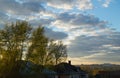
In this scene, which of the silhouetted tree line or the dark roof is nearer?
the silhouetted tree line

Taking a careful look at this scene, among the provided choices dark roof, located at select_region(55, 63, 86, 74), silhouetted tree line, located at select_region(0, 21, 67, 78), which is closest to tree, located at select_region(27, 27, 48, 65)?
silhouetted tree line, located at select_region(0, 21, 67, 78)

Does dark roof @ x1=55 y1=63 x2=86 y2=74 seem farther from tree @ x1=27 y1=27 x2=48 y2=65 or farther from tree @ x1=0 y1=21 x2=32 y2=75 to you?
tree @ x1=0 y1=21 x2=32 y2=75

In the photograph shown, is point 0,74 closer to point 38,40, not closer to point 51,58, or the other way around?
point 38,40

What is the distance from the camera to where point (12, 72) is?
52.8m

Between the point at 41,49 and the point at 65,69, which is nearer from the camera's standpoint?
the point at 41,49

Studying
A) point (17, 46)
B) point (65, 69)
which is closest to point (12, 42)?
point (17, 46)

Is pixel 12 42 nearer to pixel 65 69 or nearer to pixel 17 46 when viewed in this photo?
pixel 17 46

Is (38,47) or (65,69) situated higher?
(38,47)

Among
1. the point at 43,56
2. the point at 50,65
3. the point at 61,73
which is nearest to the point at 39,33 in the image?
the point at 43,56

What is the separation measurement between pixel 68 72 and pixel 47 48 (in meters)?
20.5

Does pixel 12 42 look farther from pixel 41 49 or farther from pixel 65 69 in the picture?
pixel 65 69

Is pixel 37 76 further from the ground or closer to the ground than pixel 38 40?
closer to the ground

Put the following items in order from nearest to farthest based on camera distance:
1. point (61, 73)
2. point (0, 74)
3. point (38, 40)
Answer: point (0, 74)
point (38, 40)
point (61, 73)

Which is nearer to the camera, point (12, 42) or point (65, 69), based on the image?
point (12, 42)
